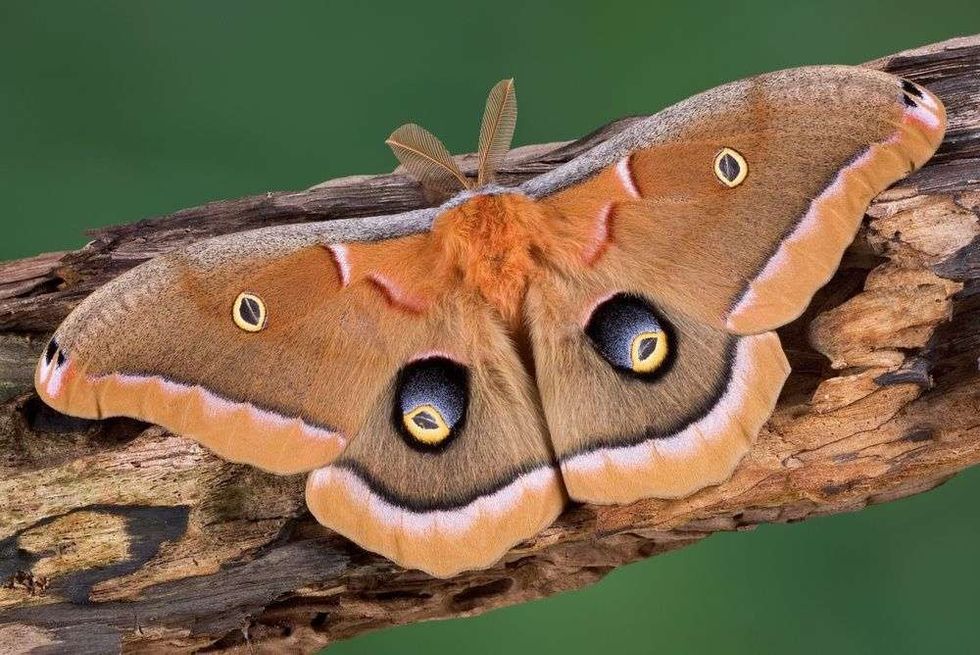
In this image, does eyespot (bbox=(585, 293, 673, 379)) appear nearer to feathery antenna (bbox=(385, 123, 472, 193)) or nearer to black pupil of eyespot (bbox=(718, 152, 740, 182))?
black pupil of eyespot (bbox=(718, 152, 740, 182))

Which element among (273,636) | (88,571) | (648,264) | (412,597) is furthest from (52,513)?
(648,264)

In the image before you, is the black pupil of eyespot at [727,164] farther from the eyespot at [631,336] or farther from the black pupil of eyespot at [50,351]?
the black pupil of eyespot at [50,351]

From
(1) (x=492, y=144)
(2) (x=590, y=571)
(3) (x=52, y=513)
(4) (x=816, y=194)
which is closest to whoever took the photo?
(4) (x=816, y=194)

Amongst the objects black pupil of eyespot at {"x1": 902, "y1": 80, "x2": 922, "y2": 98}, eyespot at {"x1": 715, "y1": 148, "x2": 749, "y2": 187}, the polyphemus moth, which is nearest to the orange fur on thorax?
the polyphemus moth

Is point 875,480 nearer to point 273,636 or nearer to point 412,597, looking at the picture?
point 412,597

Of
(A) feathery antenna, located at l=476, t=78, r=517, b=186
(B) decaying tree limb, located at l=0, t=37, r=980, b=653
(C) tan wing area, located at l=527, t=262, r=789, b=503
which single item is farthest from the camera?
(B) decaying tree limb, located at l=0, t=37, r=980, b=653

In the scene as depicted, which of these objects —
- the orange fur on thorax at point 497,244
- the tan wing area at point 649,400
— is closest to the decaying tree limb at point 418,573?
the tan wing area at point 649,400

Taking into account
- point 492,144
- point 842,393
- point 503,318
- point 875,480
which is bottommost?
point 875,480
